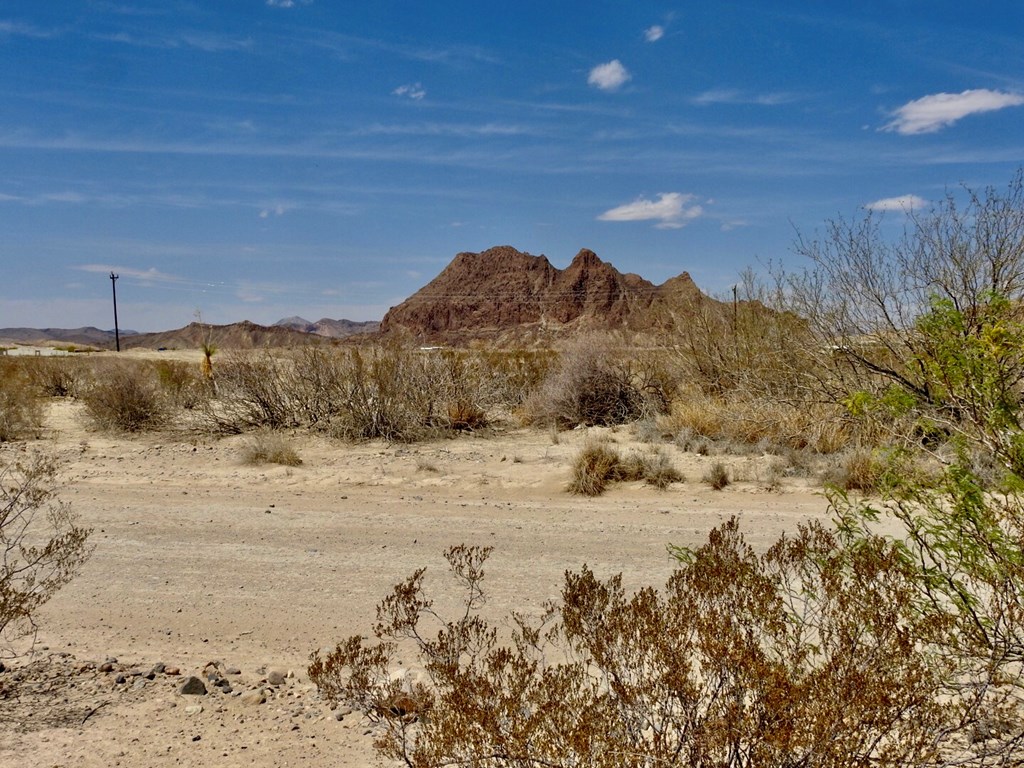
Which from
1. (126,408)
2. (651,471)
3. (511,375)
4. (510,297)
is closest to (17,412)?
(126,408)

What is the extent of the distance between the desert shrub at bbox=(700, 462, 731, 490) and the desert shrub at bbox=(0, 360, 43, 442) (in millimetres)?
13766

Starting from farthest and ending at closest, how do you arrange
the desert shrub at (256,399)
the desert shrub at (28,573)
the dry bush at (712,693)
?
the desert shrub at (256,399)
the desert shrub at (28,573)
the dry bush at (712,693)

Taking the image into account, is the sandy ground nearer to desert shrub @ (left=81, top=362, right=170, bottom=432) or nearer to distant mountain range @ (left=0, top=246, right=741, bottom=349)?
desert shrub @ (left=81, top=362, right=170, bottom=432)

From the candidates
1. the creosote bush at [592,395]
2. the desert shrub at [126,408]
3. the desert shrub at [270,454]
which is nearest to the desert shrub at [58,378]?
the desert shrub at [126,408]

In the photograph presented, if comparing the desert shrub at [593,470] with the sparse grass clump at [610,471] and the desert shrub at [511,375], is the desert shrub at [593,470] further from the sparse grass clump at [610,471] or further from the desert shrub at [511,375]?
the desert shrub at [511,375]

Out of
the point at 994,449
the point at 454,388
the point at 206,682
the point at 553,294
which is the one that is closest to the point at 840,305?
the point at 454,388

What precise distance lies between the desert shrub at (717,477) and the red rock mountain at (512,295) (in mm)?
74128

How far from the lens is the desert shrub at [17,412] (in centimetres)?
1591

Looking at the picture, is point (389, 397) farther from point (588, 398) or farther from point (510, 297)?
point (510, 297)

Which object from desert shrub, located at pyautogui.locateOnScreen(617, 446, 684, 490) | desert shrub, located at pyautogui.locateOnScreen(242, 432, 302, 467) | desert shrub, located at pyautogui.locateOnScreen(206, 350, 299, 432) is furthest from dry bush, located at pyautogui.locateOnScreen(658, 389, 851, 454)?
desert shrub, located at pyautogui.locateOnScreen(206, 350, 299, 432)

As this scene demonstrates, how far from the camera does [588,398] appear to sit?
55.5 feet

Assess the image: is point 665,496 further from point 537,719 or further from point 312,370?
point 312,370

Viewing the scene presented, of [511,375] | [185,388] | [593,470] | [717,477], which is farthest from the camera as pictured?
[511,375]

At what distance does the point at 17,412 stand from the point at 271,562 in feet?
40.3
